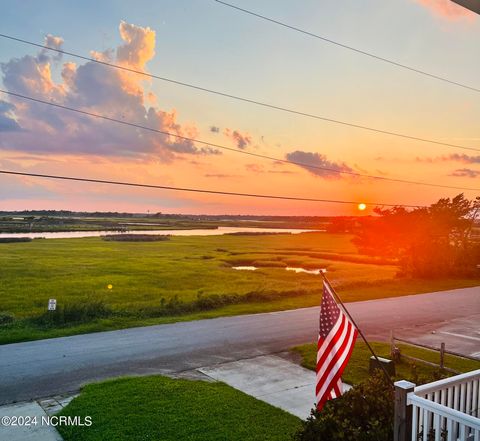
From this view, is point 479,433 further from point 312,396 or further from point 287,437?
point 312,396

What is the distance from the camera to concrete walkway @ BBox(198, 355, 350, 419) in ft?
36.3

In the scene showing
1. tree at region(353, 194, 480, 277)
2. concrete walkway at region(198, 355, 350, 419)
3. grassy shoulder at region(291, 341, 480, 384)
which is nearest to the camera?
concrete walkway at region(198, 355, 350, 419)

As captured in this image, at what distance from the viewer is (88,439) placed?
8922 mm

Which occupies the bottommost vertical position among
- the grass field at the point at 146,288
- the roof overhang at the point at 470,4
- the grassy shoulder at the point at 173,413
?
the grass field at the point at 146,288

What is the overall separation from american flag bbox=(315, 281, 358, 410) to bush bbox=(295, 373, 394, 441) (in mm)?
214

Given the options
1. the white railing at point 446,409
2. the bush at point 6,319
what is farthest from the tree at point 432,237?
the white railing at point 446,409

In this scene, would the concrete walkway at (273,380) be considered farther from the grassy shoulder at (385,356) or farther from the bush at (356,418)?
the bush at (356,418)

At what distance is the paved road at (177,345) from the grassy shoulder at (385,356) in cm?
132

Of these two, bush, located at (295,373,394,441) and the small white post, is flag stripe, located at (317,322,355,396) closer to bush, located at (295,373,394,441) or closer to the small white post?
bush, located at (295,373,394,441)

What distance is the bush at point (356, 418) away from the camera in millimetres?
6670

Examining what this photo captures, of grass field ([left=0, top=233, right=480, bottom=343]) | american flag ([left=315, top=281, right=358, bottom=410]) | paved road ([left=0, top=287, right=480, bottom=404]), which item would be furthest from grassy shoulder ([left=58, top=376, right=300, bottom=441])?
grass field ([left=0, top=233, right=480, bottom=343])

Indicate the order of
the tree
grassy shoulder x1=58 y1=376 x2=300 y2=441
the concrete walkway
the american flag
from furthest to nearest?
the tree
the concrete walkway
grassy shoulder x1=58 y1=376 x2=300 y2=441
the american flag

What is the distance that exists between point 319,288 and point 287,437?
2247 centimetres

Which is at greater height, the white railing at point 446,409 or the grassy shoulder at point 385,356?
Result: the white railing at point 446,409
